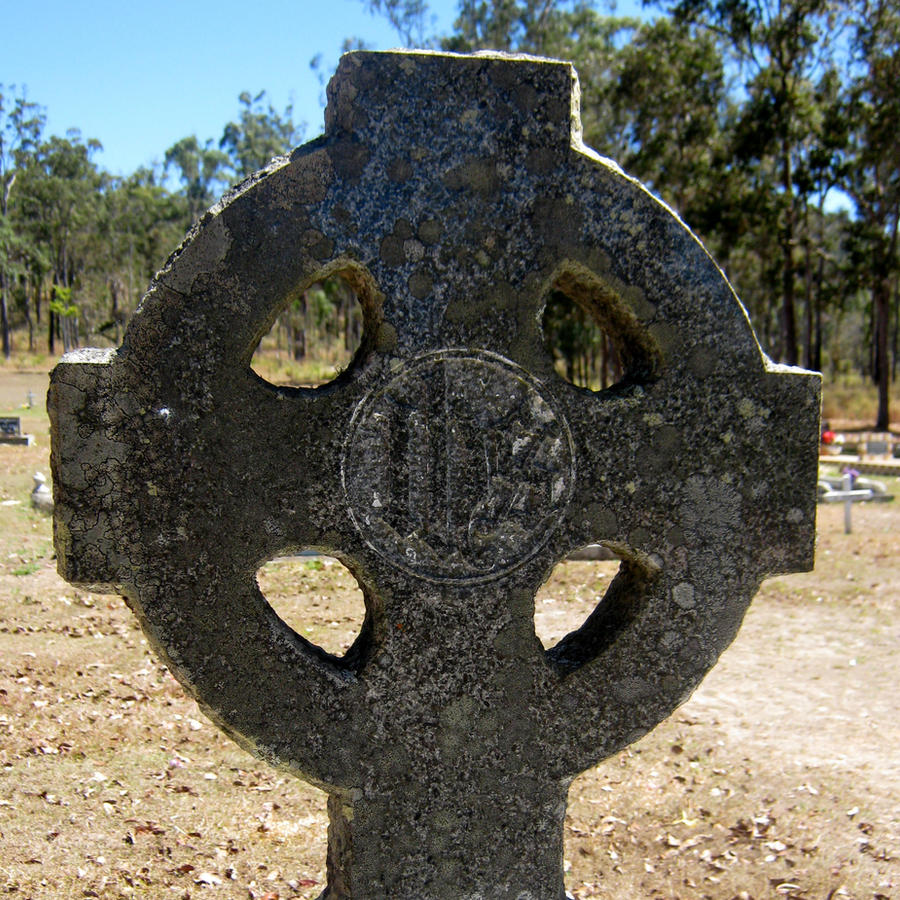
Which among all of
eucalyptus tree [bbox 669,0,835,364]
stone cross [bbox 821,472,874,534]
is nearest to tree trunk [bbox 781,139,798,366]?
eucalyptus tree [bbox 669,0,835,364]

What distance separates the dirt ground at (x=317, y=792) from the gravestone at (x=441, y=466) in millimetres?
1465

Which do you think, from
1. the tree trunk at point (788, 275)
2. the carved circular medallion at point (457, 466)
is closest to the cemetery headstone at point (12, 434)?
the carved circular medallion at point (457, 466)

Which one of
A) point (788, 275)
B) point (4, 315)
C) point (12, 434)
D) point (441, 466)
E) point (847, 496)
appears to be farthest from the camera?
point (4, 315)

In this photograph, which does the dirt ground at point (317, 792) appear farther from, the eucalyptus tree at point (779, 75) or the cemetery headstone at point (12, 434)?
the eucalyptus tree at point (779, 75)

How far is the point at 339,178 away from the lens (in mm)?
2557

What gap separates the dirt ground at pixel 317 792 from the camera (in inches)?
158

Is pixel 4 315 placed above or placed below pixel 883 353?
above

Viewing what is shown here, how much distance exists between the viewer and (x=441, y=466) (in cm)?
270

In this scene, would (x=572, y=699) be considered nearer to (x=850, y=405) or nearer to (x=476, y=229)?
(x=476, y=229)

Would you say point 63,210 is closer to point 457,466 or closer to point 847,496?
point 847,496

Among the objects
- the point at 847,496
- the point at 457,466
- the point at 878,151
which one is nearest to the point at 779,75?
the point at 878,151

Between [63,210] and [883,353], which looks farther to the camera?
[63,210]

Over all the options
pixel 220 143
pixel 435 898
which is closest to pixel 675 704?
pixel 435 898

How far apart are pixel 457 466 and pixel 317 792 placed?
2762 millimetres
